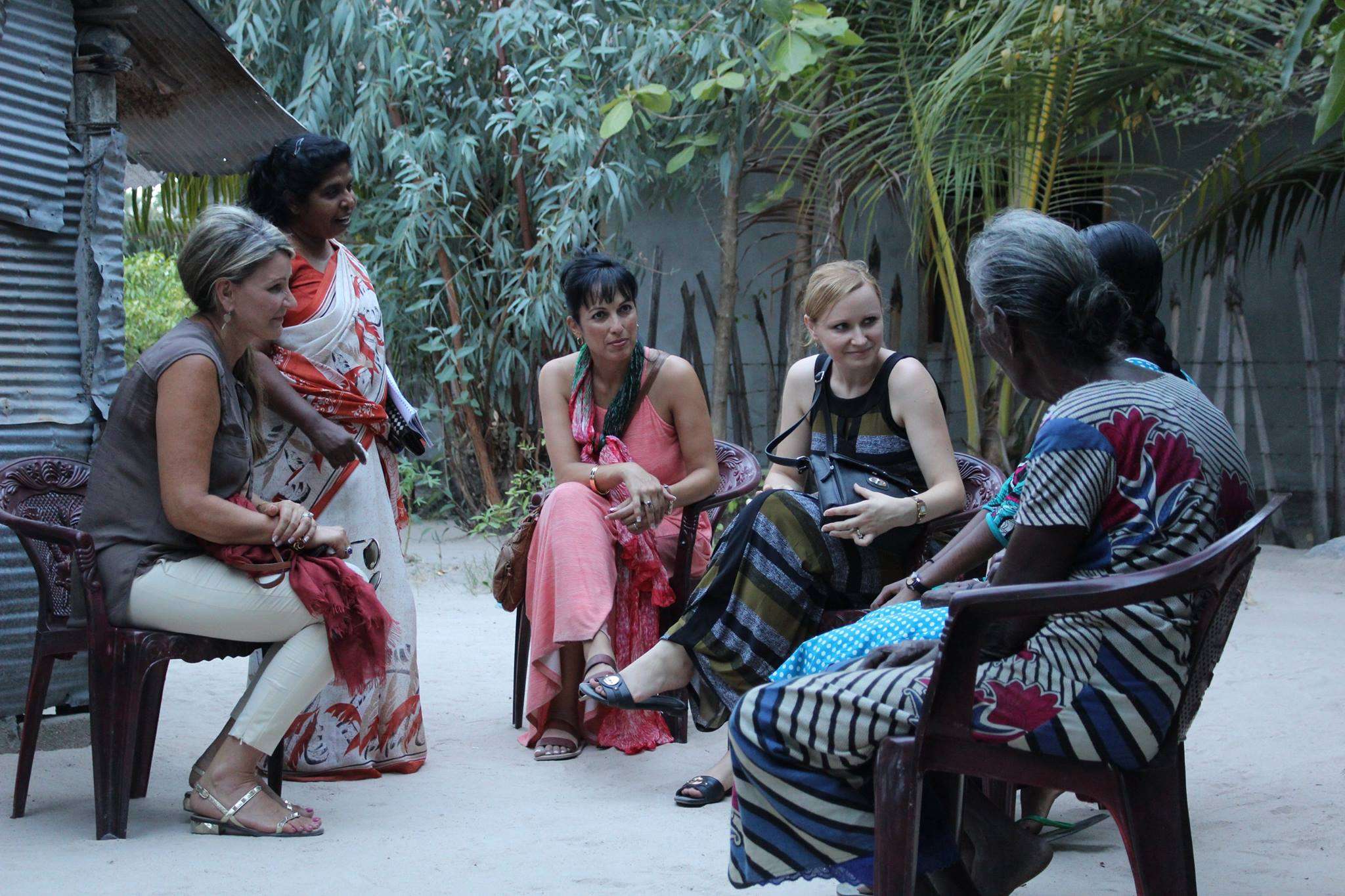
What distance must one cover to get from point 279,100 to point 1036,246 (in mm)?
7065

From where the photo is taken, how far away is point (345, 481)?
3799 mm

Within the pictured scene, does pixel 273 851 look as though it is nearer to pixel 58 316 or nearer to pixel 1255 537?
pixel 58 316

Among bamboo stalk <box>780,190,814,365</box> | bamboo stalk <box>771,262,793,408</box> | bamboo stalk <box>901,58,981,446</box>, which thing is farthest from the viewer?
bamboo stalk <box>771,262,793,408</box>

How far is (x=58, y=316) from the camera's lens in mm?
3930

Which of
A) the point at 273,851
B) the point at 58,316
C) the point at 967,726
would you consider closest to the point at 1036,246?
the point at 967,726

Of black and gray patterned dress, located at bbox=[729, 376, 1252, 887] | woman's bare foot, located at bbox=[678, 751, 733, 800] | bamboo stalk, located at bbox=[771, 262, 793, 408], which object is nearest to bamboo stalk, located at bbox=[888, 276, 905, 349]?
bamboo stalk, located at bbox=[771, 262, 793, 408]

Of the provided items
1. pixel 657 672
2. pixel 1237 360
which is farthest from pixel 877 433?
pixel 1237 360

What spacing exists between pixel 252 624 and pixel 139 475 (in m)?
0.45

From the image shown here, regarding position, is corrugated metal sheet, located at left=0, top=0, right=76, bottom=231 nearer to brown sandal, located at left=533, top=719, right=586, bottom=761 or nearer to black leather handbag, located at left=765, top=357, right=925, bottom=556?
brown sandal, located at left=533, top=719, right=586, bottom=761

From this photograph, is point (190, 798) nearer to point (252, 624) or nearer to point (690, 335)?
point (252, 624)

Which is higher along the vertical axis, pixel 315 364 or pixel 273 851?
pixel 315 364

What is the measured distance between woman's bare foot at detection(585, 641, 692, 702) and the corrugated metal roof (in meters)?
2.29

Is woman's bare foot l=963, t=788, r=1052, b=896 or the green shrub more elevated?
the green shrub

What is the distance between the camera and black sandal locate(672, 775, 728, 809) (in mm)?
3393
